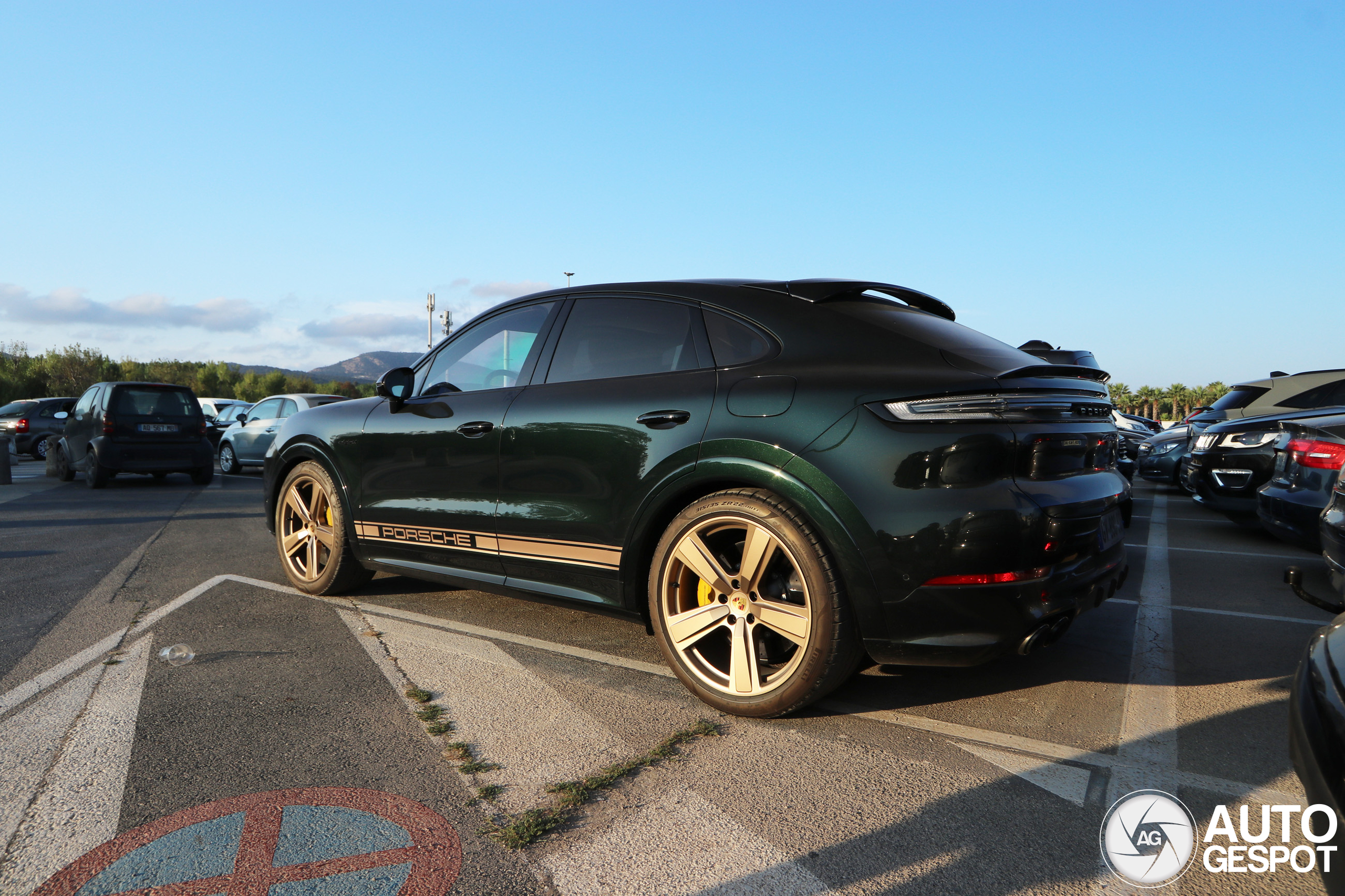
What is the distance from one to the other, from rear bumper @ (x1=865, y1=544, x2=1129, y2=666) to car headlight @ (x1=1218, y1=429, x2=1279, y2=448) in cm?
646

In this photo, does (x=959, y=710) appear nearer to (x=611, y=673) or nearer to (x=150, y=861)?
(x=611, y=673)

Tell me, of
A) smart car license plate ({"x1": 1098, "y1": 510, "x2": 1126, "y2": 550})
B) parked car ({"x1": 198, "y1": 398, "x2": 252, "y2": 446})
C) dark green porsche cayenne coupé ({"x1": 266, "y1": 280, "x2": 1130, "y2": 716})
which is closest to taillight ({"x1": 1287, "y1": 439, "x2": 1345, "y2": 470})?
dark green porsche cayenne coupé ({"x1": 266, "y1": 280, "x2": 1130, "y2": 716})

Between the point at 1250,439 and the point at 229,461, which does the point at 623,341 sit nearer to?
the point at 1250,439

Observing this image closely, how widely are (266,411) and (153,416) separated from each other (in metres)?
3.48

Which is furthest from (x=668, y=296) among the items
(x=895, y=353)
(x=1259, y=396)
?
(x=1259, y=396)

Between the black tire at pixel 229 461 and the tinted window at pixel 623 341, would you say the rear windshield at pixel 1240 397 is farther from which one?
the black tire at pixel 229 461

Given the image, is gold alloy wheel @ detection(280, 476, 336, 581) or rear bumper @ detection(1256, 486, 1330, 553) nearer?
gold alloy wheel @ detection(280, 476, 336, 581)

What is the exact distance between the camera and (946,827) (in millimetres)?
2428

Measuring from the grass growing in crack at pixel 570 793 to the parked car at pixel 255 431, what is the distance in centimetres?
1409

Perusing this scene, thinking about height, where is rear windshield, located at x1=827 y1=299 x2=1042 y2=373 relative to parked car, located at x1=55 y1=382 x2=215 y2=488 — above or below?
above

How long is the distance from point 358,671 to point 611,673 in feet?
3.64

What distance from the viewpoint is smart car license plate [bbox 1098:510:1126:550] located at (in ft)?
10.7

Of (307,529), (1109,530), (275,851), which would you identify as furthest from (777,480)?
(307,529)

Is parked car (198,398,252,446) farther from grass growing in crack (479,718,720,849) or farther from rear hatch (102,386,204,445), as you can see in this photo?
grass growing in crack (479,718,720,849)
